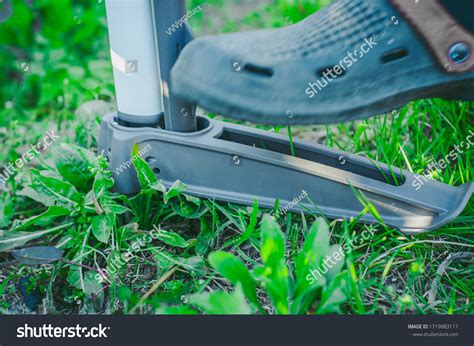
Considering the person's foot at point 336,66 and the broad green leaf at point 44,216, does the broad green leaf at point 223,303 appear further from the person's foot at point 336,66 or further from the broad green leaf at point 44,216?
the broad green leaf at point 44,216

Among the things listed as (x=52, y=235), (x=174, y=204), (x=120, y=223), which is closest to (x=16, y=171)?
(x=52, y=235)

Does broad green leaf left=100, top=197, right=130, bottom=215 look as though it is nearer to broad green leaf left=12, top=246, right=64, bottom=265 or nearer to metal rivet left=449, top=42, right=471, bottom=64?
broad green leaf left=12, top=246, right=64, bottom=265

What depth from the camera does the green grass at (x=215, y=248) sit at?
1034 millimetres

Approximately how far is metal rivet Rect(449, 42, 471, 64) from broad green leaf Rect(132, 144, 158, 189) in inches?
28.9

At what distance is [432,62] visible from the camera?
1.12 meters

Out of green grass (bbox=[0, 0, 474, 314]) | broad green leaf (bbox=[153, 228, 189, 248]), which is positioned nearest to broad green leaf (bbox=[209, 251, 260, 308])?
green grass (bbox=[0, 0, 474, 314])

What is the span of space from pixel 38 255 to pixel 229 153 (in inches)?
20.3

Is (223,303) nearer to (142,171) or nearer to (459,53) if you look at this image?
(142,171)

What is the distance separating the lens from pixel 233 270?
1.02 metres

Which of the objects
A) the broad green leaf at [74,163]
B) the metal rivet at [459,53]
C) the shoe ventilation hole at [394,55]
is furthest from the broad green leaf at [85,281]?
the metal rivet at [459,53]

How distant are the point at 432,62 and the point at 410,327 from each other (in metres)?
0.56

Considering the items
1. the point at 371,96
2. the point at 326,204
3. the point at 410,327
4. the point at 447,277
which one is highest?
the point at 371,96

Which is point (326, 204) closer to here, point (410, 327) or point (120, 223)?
point (410, 327)

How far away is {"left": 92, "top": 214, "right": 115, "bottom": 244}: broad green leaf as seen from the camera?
124 centimetres
